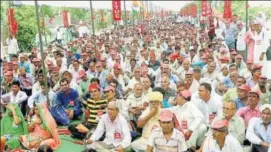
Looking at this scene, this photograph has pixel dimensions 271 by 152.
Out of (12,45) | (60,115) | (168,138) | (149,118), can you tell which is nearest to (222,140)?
(168,138)

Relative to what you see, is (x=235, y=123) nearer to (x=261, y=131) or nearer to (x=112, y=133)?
(x=261, y=131)

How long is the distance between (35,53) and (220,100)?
577 cm

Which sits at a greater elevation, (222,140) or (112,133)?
(222,140)

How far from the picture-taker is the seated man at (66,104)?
7082 mm

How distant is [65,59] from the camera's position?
407 inches

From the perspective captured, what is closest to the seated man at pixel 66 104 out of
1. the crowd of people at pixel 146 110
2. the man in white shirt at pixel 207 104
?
the crowd of people at pixel 146 110

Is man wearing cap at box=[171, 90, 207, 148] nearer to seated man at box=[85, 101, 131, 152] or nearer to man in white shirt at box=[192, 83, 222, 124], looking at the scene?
man in white shirt at box=[192, 83, 222, 124]

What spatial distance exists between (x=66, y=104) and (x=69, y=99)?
11 cm

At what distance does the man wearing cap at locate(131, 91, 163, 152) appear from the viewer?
4.98 metres

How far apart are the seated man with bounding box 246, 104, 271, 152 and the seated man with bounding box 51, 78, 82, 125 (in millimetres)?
3428

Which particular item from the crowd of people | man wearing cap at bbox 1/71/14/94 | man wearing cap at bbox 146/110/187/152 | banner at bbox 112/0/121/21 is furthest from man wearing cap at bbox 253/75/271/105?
banner at bbox 112/0/121/21

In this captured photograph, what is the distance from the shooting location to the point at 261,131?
462 centimetres

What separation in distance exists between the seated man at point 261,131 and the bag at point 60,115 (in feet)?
11.3

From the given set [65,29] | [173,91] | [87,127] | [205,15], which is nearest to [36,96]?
[87,127]
